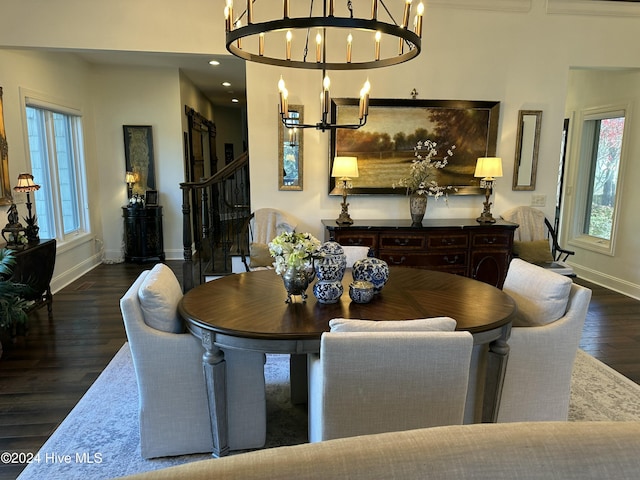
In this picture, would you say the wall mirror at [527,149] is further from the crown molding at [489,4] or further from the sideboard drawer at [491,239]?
the crown molding at [489,4]

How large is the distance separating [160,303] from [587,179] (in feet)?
20.0

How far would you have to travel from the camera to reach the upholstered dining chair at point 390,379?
1.57 m

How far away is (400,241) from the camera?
424cm

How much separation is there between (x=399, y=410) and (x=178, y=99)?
5.99 meters

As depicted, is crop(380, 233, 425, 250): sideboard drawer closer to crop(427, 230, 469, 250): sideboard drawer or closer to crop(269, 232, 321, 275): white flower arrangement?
crop(427, 230, 469, 250): sideboard drawer

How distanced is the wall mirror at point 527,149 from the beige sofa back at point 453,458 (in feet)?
14.2

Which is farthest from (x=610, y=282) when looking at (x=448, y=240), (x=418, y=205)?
(x=418, y=205)

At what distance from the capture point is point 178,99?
6.40 metres

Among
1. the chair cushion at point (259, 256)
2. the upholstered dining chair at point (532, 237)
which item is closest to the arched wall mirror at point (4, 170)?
the chair cushion at point (259, 256)

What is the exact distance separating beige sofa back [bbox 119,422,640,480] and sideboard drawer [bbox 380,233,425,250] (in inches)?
132

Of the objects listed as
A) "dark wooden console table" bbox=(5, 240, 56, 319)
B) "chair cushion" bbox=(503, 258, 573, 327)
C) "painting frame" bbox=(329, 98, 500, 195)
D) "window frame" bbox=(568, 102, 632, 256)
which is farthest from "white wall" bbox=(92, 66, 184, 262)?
"window frame" bbox=(568, 102, 632, 256)

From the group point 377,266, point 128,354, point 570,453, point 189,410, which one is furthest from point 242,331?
point 128,354

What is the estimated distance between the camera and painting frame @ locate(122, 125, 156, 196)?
6382mm

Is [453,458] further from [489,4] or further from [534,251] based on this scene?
[489,4]
